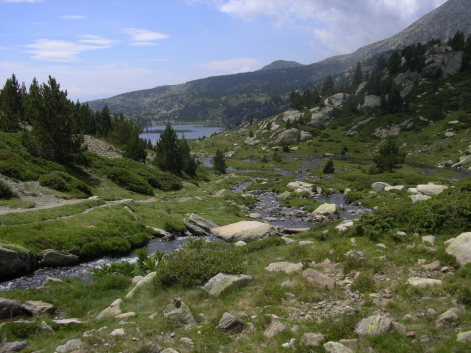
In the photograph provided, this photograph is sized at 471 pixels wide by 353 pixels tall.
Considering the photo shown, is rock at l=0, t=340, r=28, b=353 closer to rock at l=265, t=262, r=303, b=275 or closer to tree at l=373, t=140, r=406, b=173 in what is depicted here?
rock at l=265, t=262, r=303, b=275

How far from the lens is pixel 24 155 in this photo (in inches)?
1775

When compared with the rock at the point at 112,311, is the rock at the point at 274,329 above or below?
above

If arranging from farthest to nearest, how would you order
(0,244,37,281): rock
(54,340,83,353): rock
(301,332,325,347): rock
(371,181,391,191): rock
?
1. (371,181,391,191): rock
2. (0,244,37,281): rock
3. (54,340,83,353): rock
4. (301,332,325,347): rock

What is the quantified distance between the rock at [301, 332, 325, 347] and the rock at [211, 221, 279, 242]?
1955cm

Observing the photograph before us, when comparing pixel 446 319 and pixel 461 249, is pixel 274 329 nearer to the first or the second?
pixel 446 319

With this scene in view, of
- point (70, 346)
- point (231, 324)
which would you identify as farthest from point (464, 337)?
point (70, 346)

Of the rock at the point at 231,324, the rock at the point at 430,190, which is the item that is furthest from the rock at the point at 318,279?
the rock at the point at 430,190

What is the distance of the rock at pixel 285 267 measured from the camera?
16862mm

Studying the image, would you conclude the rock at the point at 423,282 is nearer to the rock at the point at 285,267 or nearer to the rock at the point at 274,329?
the rock at the point at 285,267

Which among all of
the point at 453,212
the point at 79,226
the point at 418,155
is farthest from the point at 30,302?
the point at 418,155

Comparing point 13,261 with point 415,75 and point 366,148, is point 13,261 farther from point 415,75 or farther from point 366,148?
point 415,75

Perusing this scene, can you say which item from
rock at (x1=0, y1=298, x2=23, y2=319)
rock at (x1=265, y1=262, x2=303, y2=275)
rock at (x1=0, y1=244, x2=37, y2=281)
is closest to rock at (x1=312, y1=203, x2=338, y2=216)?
rock at (x1=265, y1=262, x2=303, y2=275)

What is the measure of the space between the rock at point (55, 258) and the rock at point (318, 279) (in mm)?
19386

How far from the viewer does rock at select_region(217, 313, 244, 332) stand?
465 inches
